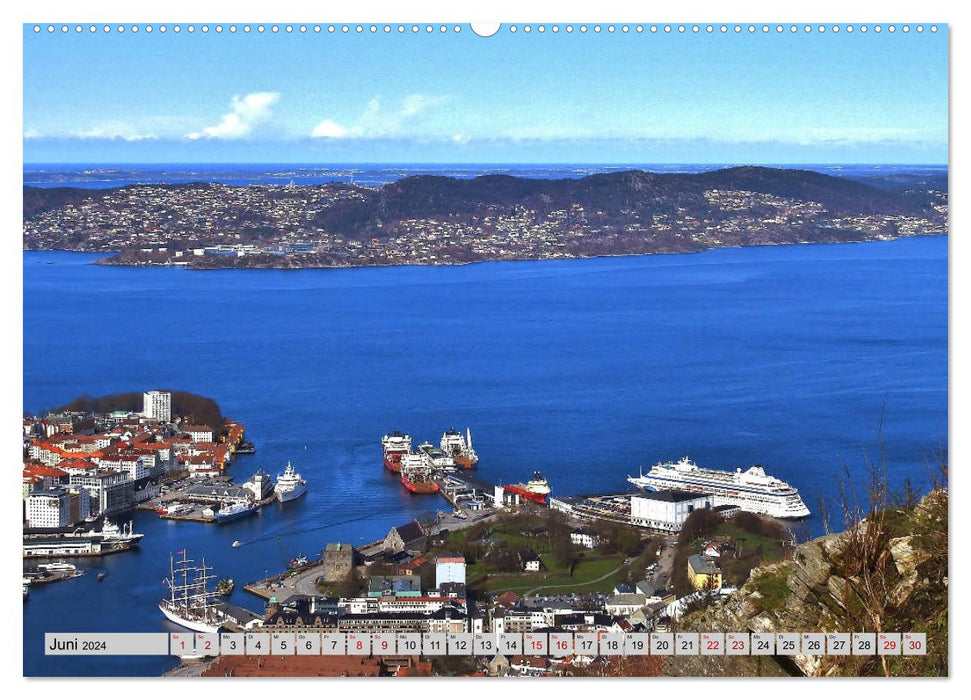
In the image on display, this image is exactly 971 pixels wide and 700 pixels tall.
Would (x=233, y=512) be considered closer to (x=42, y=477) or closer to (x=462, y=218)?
(x=42, y=477)

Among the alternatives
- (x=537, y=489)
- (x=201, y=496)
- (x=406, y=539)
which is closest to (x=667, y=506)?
(x=537, y=489)

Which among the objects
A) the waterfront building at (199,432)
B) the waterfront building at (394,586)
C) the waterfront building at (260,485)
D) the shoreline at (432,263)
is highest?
the shoreline at (432,263)

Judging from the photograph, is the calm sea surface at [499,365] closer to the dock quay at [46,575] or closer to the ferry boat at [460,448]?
the ferry boat at [460,448]

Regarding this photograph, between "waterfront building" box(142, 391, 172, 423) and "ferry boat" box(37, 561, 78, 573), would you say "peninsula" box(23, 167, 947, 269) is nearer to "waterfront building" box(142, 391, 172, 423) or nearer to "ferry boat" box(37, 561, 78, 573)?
"waterfront building" box(142, 391, 172, 423)

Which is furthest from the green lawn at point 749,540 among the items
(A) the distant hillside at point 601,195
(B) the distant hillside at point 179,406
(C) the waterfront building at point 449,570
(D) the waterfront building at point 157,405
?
(D) the waterfront building at point 157,405

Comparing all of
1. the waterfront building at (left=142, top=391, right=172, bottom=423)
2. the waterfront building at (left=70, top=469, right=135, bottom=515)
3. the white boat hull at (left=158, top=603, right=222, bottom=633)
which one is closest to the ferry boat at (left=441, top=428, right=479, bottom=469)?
the waterfront building at (left=142, top=391, right=172, bottom=423)

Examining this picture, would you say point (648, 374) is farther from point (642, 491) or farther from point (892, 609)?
point (892, 609)
